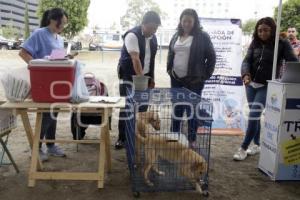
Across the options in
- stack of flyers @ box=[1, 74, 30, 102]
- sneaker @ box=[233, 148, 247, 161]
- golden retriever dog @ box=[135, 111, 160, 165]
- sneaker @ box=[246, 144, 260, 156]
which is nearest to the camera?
stack of flyers @ box=[1, 74, 30, 102]

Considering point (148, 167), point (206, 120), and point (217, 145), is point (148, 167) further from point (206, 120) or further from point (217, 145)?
point (217, 145)

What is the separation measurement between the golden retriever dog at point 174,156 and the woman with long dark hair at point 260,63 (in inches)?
49.1

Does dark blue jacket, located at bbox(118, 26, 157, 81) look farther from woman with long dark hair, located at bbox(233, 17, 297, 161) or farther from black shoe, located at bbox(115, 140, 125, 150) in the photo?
woman with long dark hair, located at bbox(233, 17, 297, 161)

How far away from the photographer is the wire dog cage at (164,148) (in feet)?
10.3

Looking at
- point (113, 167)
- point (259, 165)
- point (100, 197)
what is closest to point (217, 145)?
point (259, 165)

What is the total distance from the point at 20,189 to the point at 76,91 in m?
1.05

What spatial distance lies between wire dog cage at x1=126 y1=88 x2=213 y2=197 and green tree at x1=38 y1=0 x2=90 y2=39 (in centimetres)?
2125

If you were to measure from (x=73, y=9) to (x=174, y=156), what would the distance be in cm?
2305

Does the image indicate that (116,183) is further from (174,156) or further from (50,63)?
(50,63)

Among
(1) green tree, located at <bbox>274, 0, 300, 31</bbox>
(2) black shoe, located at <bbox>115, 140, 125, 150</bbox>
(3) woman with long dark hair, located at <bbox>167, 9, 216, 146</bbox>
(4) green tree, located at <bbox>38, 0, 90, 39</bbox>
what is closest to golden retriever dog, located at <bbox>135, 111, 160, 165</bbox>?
(3) woman with long dark hair, located at <bbox>167, 9, 216, 146</bbox>

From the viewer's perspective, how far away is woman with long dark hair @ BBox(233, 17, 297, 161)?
156 inches

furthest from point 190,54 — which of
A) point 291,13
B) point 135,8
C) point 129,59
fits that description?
point 135,8

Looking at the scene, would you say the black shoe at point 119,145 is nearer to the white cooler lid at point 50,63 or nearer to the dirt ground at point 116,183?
the dirt ground at point 116,183

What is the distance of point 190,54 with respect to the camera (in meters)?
4.10
